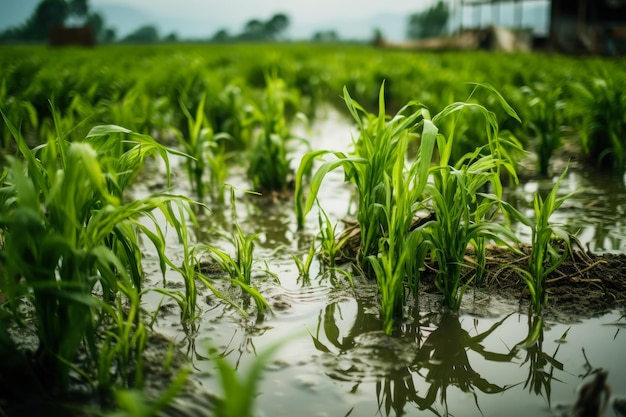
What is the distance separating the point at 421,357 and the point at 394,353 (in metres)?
0.08

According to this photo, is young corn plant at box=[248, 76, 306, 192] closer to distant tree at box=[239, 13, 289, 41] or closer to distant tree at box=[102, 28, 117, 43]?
distant tree at box=[102, 28, 117, 43]

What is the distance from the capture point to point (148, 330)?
1.78 m

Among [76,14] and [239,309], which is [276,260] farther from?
[76,14]

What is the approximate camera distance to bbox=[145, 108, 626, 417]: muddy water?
1465 millimetres

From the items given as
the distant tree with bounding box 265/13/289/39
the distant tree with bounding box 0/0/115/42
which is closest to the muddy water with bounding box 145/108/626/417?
the distant tree with bounding box 0/0/115/42

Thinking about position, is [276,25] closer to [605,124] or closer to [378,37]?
[378,37]

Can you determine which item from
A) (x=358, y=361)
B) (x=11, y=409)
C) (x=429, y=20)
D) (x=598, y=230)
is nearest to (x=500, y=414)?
(x=358, y=361)

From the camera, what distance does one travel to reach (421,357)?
1674 mm

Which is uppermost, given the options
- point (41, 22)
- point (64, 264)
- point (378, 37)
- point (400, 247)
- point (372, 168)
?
point (41, 22)

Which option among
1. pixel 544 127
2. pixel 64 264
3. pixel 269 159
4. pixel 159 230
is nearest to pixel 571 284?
pixel 159 230

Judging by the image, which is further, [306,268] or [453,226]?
[306,268]

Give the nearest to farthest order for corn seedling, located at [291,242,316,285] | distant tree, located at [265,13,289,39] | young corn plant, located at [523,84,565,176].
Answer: corn seedling, located at [291,242,316,285], young corn plant, located at [523,84,565,176], distant tree, located at [265,13,289,39]

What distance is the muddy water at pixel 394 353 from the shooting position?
57.7 inches

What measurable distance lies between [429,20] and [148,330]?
115 metres
